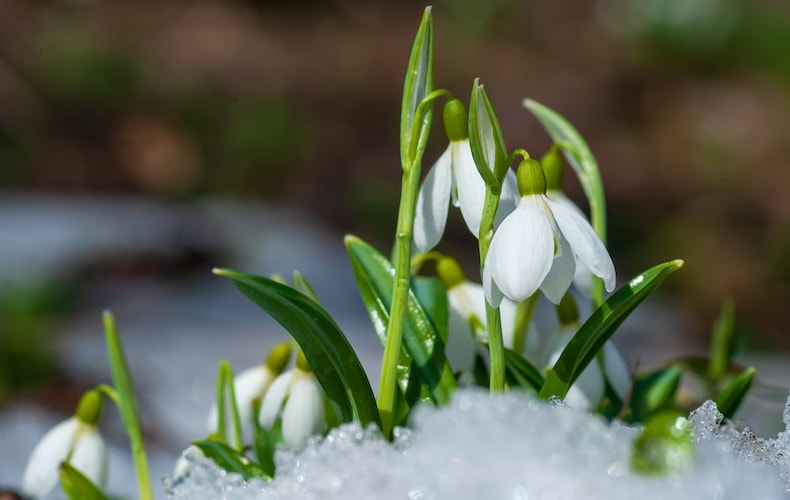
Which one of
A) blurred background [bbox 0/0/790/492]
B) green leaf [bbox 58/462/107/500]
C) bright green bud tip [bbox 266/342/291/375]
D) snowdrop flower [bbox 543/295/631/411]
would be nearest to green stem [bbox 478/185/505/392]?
snowdrop flower [bbox 543/295/631/411]

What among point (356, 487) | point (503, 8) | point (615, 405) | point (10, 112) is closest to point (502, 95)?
point (503, 8)

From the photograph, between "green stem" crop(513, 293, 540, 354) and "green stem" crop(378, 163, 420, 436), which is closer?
"green stem" crop(378, 163, 420, 436)

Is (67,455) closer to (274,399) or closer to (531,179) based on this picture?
(274,399)

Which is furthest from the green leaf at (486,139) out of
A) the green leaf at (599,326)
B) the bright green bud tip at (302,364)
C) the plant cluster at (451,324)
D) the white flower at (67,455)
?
the white flower at (67,455)

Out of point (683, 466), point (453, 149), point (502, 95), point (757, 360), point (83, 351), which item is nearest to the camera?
point (683, 466)

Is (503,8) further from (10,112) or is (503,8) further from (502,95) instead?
(10,112)

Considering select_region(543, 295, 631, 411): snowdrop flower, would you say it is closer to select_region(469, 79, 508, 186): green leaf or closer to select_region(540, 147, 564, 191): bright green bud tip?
select_region(540, 147, 564, 191): bright green bud tip

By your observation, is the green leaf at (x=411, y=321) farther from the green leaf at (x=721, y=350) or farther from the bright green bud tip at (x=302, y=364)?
the green leaf at (x=721, y=350)
